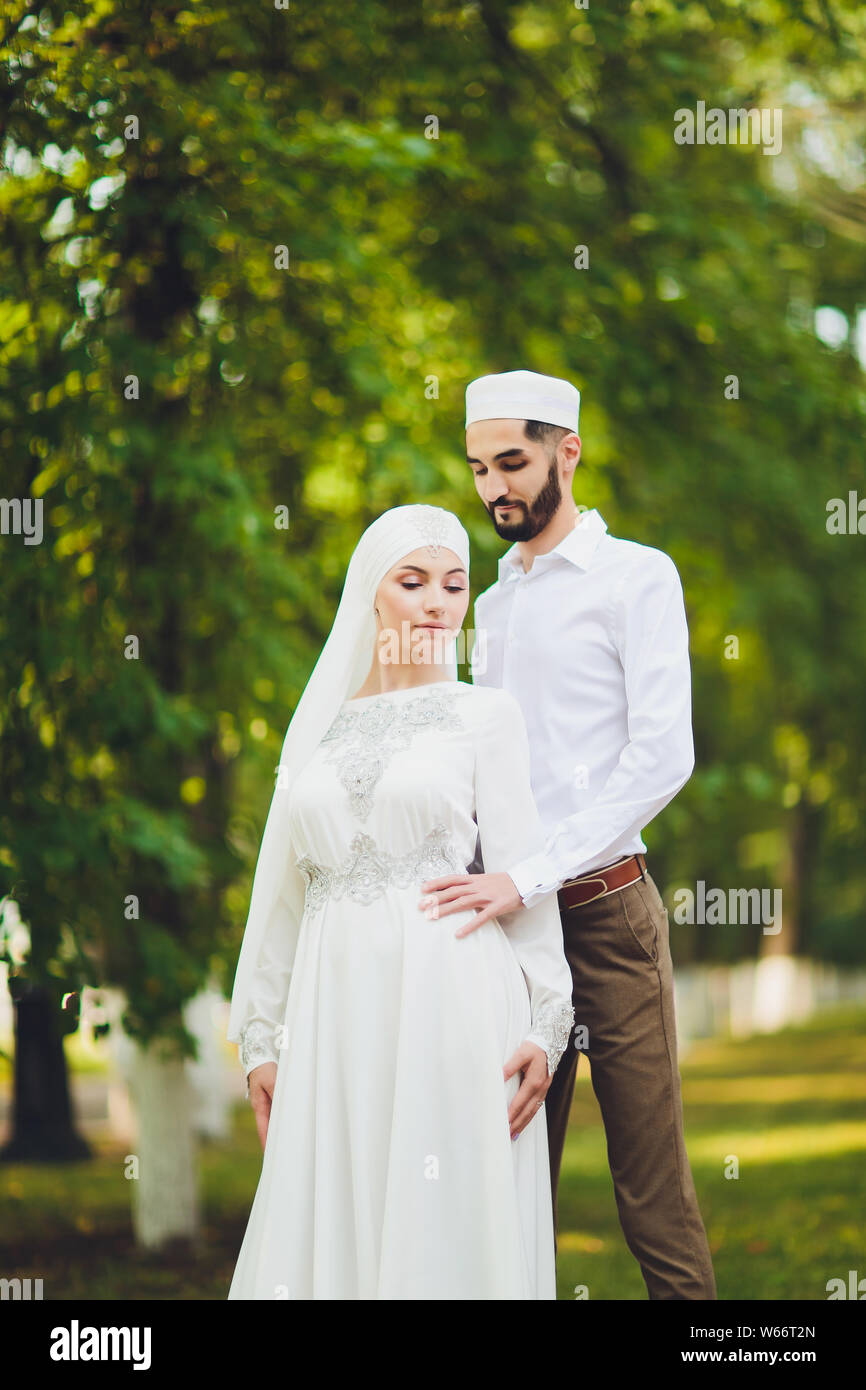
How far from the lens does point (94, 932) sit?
6441 mm

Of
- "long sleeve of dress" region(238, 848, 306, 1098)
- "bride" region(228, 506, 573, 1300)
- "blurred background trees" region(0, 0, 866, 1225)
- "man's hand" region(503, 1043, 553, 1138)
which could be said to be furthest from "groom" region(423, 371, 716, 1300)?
"blurred background trees" region(0, 0, 866, 1225)

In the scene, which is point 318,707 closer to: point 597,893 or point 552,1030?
point 597,893

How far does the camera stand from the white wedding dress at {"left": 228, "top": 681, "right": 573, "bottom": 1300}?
328 centimetres

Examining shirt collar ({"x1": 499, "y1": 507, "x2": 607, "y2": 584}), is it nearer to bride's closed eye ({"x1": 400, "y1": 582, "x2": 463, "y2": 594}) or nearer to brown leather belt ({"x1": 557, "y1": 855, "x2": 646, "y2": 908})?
bride's closed eye ({"x1": 400, "y1": 582, "x2": 463, "y2": 594})

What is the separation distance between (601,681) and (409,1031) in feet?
3.44

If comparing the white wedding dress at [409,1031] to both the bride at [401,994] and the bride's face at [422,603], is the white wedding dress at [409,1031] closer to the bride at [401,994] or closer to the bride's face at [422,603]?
the bride at [401,994]

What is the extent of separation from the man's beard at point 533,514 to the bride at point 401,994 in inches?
9.3

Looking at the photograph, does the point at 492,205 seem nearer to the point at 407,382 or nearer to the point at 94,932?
the point at 407,382

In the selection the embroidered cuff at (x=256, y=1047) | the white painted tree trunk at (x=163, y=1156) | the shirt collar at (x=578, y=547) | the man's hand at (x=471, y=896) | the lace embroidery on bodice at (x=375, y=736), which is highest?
the shirt collar at (x=578, y=547)

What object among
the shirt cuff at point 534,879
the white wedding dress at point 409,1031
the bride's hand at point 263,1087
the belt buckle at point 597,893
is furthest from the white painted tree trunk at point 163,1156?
the shirt cuff at point 534,879

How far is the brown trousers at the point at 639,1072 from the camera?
11.8 feet

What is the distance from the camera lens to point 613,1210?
940 centimetres

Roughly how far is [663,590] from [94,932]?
371cm

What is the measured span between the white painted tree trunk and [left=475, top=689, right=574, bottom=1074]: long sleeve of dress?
5.07m
